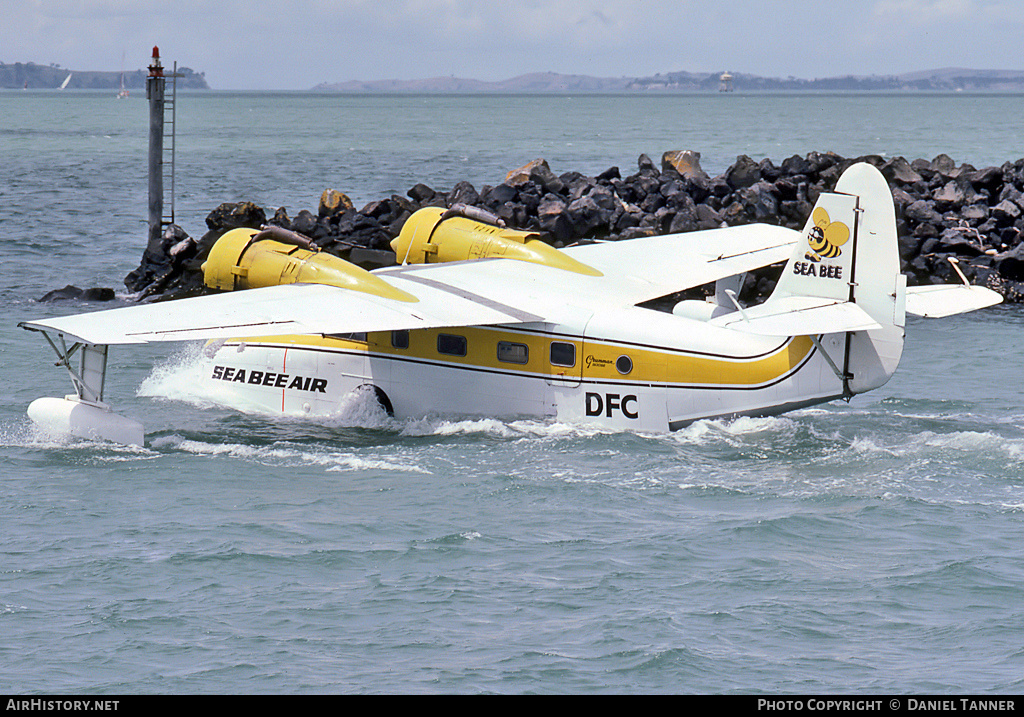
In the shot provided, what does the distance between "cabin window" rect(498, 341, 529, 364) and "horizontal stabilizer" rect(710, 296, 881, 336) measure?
11.4 ft

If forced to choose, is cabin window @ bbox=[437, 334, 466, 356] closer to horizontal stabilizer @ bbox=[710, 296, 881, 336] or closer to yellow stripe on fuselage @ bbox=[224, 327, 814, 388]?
yellow stripe on fuselage @ bbox=[224, 327, 814, 388]

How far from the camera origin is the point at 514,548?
14719 mm

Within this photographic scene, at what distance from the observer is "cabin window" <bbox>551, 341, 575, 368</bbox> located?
19.4m

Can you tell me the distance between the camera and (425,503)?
16406 millimetres

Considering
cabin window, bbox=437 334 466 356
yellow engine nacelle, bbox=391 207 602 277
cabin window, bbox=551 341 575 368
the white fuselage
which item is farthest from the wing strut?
cabin window, bbox=551 341 575 368

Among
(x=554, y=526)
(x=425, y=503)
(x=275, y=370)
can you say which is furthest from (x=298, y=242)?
(x=554, y=526)

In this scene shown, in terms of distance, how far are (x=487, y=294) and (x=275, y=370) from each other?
174 inches

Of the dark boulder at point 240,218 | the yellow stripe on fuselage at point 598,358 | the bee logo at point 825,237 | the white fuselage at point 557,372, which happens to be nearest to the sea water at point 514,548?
the white fuselage at point 557,372

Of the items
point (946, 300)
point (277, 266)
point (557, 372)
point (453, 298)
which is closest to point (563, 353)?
point (557, 372)

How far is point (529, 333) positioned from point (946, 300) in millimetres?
6865

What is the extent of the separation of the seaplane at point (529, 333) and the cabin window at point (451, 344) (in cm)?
2

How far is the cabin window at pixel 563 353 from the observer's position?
765 inches

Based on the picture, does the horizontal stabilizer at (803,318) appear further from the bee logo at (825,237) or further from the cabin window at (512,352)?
the cabin window at (512,352)
